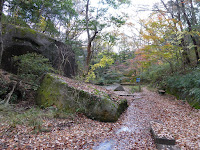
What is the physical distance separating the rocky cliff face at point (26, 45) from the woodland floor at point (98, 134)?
4.58 meters

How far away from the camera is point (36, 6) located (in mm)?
11234

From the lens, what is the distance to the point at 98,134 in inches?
159

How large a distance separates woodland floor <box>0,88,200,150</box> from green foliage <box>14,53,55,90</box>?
3200mm

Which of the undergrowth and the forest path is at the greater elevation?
the undergrowth

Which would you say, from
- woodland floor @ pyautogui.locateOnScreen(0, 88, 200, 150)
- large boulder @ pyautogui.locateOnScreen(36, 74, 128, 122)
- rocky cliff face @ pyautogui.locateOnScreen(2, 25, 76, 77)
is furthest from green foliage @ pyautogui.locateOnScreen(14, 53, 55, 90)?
woodland floor @ pyautogui.locateOnScreen(0, 88, 200, 150)

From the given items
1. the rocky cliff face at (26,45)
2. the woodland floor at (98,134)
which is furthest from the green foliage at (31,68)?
the woodland floor at (98,134)

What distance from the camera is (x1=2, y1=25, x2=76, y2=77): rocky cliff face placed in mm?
7054

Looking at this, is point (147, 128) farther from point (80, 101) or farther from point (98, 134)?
point (80, 101)

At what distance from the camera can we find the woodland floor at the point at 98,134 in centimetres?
311

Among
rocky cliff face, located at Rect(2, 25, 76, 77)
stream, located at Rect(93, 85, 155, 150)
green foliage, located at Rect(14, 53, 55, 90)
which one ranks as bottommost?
stream, located at Rect(93, 85, 155, 150)

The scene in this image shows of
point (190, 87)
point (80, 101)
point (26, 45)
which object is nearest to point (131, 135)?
point (80, 101)

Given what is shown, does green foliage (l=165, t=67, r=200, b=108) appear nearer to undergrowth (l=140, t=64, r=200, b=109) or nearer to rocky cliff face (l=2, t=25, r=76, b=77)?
undergrowth (l=140, t=64, r=200, b=109)

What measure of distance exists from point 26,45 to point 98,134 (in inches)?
245

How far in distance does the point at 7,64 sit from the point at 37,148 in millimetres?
5842
